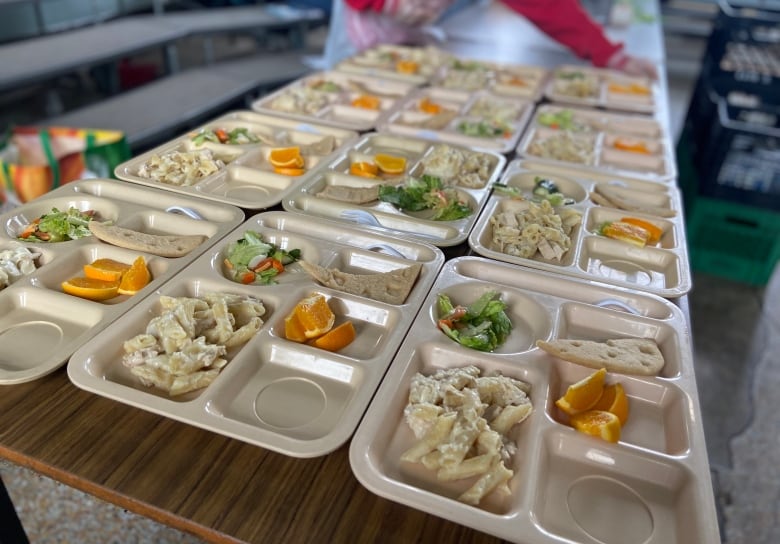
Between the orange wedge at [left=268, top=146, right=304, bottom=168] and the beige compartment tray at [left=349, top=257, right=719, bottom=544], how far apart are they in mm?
1022

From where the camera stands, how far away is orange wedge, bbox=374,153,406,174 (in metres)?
2.22

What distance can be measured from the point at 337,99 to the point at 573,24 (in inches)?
73.8

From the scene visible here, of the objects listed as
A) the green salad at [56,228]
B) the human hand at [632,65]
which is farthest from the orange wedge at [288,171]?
the human hand at [632,65]

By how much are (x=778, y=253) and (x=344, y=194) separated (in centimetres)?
330

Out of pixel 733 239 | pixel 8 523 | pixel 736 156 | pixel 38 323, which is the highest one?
pixel 38 323

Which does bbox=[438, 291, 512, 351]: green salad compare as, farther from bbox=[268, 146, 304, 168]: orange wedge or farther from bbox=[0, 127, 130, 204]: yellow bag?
bbox=[0, 127, 130, 204]: yellow bag

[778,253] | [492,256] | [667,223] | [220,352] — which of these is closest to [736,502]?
[667,223]

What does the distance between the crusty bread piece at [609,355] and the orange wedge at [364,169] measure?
1.13 metres

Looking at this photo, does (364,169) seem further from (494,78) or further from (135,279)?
(494,78)

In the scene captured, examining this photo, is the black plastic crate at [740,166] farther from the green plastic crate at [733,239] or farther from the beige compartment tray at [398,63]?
the beige compartment tray at [398,63]

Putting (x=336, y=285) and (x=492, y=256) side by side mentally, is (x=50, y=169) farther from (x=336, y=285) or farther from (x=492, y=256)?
(x=492, y=256)

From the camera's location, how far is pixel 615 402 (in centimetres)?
123

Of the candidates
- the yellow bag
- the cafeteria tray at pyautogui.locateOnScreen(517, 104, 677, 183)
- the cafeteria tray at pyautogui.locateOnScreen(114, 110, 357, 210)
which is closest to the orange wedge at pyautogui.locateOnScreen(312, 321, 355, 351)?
the cafeteria tray at pyautogui.locateOnScreen(114, 110, 357, 210)

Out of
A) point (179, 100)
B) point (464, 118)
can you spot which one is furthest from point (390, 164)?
point (179, 100)
